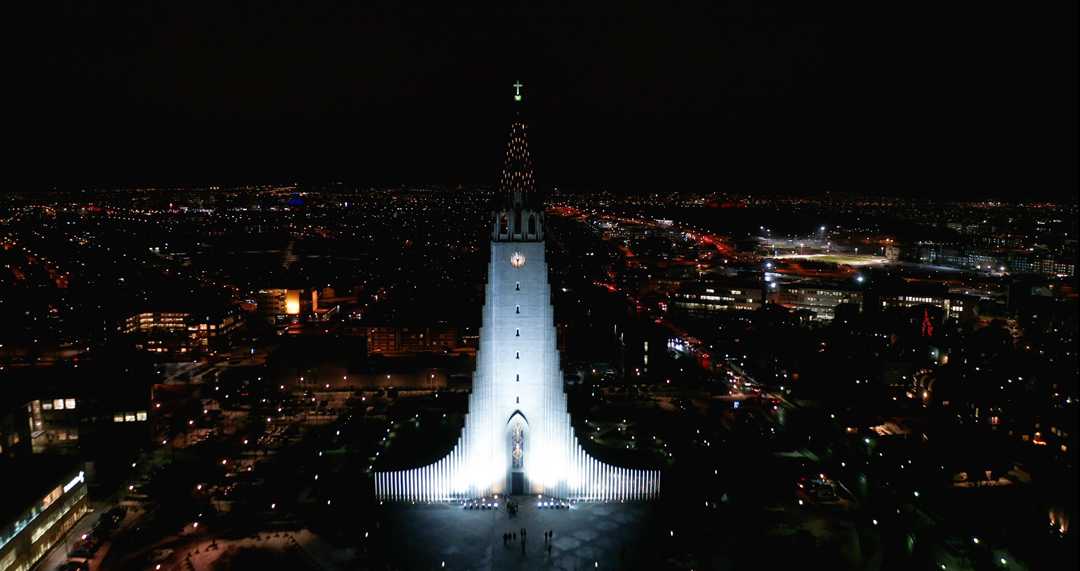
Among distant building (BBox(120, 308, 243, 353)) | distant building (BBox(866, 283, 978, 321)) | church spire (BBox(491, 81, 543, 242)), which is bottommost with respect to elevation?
distant building (BBox(120, 308, 243, 353))

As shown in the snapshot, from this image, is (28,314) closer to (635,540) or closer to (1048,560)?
(635,540)

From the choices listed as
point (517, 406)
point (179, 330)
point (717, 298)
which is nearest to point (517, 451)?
point (517, 406)

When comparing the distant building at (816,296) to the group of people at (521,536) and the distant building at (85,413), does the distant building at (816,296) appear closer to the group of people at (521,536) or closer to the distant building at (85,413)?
the group of people at (521,536)

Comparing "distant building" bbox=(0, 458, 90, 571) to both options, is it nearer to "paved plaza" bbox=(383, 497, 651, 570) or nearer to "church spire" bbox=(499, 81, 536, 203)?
"paved plaza" bbox=(383, 497, 651, 570)

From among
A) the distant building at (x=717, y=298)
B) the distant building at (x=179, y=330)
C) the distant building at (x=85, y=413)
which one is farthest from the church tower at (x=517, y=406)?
the distant building at (x=717, y=298)

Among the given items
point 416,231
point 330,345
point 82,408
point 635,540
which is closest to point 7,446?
point 82,408

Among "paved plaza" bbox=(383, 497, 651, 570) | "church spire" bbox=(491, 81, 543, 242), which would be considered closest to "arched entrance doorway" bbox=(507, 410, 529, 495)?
"paved plaza" bbox=(383, 497, 651, 570)

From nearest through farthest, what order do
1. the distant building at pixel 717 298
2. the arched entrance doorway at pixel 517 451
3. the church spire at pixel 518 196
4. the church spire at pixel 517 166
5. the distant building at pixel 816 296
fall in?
the church spire at pixel 518 196
the church spire at pixel 517 166
the arched entrance doorway at pixel 517 451
the distant building at pixel 816 296
the distant building at pixel 717 298

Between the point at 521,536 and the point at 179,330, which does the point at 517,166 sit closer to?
the point at 521,536
